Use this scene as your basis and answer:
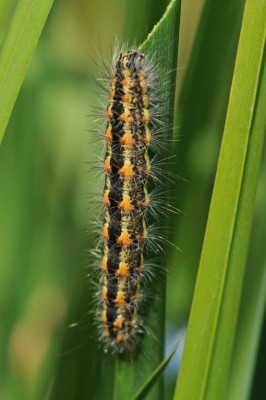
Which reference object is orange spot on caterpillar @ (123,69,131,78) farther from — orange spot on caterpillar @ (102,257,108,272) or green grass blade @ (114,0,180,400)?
orange spot on caterpillar @ (102,257,108,272)

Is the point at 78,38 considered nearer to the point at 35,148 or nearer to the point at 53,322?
the point at 35,148

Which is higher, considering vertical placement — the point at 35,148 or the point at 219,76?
the point at 219,76

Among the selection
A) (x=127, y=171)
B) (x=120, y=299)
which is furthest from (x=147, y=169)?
(x=120, y=299)

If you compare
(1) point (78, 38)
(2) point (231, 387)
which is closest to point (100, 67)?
(1) point (78, 38)

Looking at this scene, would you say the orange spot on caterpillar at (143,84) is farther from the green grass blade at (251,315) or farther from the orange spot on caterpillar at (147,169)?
the green grass blade at (251,315)

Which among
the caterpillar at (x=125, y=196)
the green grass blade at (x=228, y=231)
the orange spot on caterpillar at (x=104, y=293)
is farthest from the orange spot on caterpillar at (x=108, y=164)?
the green grass blade at (x=228, y=231)

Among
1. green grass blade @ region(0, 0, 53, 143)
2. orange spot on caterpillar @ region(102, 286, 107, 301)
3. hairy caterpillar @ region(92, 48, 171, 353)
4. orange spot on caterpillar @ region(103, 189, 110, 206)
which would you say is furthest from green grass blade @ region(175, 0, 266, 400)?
orange spot on caterpillar @ region(102, 286, 107, 301)

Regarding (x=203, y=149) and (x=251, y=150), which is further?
(x=203, y=149)
